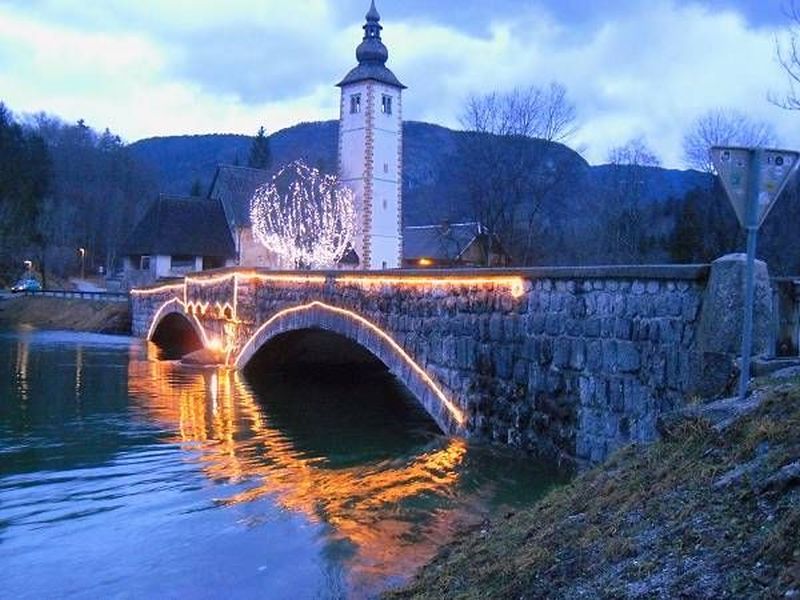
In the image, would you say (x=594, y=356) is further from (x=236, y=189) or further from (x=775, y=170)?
(x=236, y=189)

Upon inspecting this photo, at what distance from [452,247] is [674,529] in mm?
42665

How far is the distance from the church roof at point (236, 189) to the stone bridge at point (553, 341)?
3628 cm

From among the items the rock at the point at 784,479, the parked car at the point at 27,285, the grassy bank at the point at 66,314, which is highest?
the parked car at the point at 27,285

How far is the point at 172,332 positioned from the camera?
39469 millimetres

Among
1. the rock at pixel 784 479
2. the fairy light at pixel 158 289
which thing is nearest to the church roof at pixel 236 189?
the fairy light at pixel 158 289

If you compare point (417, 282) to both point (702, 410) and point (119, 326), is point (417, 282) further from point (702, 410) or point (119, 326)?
point (119, 326)

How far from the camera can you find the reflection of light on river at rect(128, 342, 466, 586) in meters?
8.57

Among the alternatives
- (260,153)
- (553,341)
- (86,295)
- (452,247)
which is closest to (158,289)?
(86,295)

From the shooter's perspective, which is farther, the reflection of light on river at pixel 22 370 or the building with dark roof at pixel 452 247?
the building with dark roof at pixel 452 247

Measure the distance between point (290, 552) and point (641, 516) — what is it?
4625 millimetres

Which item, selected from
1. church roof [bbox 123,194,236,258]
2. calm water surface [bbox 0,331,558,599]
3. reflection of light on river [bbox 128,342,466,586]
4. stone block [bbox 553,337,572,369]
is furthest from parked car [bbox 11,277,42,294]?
stone block [bbox 553,337,572,369]

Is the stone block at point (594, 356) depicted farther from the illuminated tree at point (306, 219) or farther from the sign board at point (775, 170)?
the illuminated tree at point (306, 219)

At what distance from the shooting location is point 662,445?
6051 mm

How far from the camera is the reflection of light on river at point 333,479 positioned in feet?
28.1
